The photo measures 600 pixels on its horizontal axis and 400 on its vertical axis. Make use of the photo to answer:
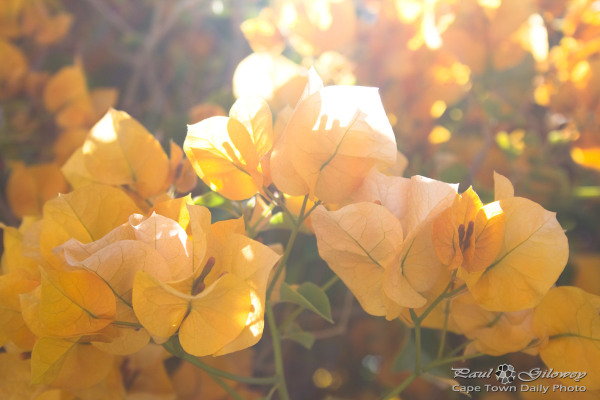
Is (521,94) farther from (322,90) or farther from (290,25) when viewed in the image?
(322,90)

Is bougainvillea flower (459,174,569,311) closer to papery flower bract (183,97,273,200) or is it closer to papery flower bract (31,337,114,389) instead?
papery flower bract (183,97,273,200)

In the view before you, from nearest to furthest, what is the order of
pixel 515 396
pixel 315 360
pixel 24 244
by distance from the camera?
1. pixel 24 244
2. pixel 515 396
3. pixel 315 360

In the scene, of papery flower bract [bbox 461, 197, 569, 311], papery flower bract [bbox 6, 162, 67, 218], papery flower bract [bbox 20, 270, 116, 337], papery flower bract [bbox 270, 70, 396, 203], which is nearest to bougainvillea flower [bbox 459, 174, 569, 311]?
papery flower bract [bbox 461, 197, 569, 311]

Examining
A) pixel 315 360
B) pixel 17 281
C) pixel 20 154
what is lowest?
pixel 315 360

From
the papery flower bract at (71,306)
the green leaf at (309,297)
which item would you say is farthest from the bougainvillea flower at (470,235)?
the papery flower bract at (71,306)

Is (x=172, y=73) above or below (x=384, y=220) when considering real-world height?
below

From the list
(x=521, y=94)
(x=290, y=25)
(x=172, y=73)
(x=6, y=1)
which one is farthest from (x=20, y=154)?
(x=521, y=94)

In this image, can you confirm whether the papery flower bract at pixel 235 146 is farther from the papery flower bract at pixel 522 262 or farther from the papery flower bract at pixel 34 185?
the papery flower bract at pixel 34 185

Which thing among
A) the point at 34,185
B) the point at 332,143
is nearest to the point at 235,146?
the point at 332,143
